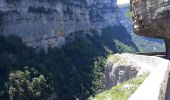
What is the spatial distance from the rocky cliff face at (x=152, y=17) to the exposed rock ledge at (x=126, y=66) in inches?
233

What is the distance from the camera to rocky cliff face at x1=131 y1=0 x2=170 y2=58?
12766 millimetres

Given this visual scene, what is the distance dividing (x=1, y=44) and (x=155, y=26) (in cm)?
5340

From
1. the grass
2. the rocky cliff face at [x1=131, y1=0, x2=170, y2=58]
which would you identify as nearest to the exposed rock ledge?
the grass

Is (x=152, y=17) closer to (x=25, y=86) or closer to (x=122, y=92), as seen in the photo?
(x=122, y=92)

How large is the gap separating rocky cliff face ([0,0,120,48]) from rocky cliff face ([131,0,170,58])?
181ft

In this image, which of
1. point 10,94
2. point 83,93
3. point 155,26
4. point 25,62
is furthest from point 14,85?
point 155,26

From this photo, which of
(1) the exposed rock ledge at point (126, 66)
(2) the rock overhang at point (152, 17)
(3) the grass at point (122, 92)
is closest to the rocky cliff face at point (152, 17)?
(2) the rock overhang at point (152, 17)

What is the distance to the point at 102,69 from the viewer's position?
268 feet

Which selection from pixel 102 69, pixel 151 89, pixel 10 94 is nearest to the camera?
pixel 151 89

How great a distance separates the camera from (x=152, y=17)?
13352 mm

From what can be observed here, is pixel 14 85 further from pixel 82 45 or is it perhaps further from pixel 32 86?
pixel 82 45

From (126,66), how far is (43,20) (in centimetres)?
5859

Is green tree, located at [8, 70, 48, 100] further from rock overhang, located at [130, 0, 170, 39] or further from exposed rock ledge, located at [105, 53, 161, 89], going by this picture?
rock overhang, located at [130, 0, 170, 39]

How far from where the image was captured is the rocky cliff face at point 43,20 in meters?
71.6
